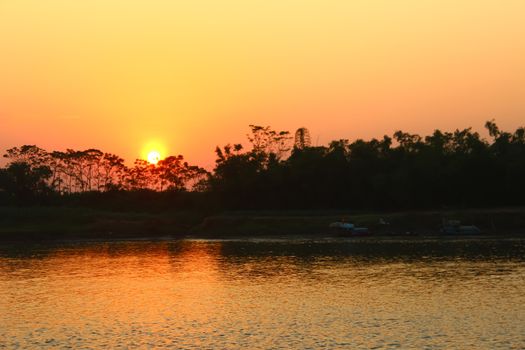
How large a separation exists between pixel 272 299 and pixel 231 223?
83901 millimetres

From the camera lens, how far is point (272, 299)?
168ft

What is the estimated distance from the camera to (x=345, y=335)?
122 ft

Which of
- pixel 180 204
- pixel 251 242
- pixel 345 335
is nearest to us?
pixel 345 335

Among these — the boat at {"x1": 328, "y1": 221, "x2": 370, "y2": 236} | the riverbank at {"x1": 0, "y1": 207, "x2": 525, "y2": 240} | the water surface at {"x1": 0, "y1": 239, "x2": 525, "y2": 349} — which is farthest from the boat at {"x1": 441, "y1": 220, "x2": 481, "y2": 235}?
the water surface at {"x1": 0, "y1": 239, "x2": 525, "y2": 349}

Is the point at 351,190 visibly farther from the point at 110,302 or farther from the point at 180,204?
the point at 110,302

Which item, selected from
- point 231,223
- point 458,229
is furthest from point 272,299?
point 231,223

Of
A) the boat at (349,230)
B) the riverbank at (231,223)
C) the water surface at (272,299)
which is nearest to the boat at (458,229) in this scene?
the riverbank at (231,223)

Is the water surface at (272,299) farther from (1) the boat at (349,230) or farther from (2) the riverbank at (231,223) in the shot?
(2) the riverbank at (231,223)

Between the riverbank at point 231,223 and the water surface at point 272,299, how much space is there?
94.0 ft

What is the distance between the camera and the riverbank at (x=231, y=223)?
119875 mm

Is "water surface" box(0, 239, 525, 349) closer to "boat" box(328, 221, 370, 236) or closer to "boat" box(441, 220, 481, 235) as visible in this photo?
"boat" box(441, 220, 481, 235)

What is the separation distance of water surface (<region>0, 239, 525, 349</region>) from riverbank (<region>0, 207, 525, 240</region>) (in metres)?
28.6

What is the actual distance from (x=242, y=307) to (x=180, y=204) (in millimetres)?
131564

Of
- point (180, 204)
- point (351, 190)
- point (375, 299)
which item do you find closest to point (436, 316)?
point (375, 299)
